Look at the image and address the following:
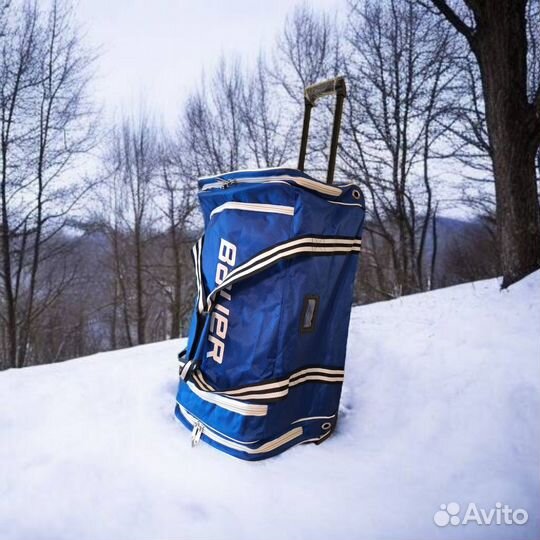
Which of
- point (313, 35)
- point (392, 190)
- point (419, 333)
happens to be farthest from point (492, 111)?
point (313, 35)

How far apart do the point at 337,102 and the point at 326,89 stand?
3.2 inches

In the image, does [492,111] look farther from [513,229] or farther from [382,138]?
[382,138]

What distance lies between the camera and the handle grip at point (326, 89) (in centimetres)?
118

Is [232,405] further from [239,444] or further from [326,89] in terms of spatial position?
[326,89]

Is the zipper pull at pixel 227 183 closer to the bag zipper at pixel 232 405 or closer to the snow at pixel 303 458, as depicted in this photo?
the bag zipper at pixel 232 405

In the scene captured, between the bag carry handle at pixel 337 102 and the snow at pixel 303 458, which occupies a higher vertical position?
the bag carry handle at pixel 337 102

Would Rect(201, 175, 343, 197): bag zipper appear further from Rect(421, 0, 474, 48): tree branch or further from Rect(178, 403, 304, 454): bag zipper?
Rect(421, 0, 474, 48): tree branch

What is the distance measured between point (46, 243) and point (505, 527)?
26.0ft

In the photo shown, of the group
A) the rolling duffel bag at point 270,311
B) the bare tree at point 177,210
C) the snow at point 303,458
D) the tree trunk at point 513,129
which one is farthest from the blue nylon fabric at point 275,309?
the bare tree at point 177,210

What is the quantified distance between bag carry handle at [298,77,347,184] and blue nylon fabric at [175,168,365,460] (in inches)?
8.0

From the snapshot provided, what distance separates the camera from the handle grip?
118 cm

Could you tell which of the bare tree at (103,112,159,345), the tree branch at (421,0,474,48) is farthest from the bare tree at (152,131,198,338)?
the tree branch at (421,0,474,48)

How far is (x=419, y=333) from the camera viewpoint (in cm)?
174

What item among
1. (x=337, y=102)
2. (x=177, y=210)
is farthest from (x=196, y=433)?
(x=177, y=210)
